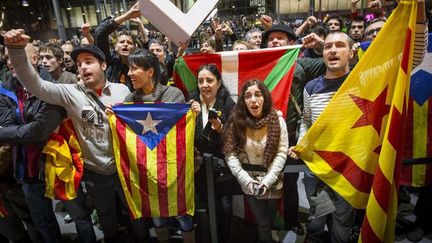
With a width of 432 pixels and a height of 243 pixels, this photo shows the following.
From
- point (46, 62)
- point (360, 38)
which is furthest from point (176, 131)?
point (360, 38)

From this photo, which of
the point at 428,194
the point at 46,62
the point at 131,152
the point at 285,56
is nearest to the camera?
the point at 131,152

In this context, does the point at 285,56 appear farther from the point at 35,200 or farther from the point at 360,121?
the point at 35,200

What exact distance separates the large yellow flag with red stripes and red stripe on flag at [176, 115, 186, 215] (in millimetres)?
995

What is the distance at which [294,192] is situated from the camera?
3.20m

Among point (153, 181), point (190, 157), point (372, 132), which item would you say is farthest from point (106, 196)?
point (372, 132)

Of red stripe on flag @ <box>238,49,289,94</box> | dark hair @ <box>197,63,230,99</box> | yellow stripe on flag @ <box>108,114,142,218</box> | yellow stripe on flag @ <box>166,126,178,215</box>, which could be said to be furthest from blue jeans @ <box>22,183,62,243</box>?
red stripe on flag @ <box>238,49,289,94</box>

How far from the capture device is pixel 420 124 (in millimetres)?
2484

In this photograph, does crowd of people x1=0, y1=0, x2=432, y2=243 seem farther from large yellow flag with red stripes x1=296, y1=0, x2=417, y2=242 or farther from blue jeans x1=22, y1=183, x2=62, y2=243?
large yellow flag with red stripes x1=296, y1=0, x2=417, y2=242

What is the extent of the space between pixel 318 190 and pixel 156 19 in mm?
2286

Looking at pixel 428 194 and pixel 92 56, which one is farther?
pixel 428 194

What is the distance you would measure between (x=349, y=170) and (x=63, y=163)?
2.34m

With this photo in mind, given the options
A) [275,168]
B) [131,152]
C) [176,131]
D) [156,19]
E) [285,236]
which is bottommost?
[285,236]

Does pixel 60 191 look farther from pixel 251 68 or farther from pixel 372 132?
pixel 372 132

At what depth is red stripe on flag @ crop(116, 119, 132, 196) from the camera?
2.57 m
